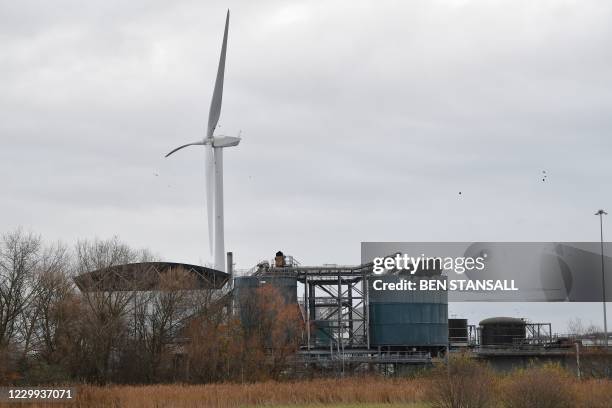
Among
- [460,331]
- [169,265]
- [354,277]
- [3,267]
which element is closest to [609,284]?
[460,331]

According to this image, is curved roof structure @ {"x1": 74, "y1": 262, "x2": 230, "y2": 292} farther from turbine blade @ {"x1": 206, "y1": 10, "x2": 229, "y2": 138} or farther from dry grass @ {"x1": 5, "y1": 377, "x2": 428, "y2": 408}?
dry grass @ {"x1": 5, "y1": 377, "x2": 428, "y2": 408}

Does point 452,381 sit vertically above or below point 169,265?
below

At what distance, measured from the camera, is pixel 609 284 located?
109188mm

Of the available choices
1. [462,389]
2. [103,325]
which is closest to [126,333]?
[103,325]

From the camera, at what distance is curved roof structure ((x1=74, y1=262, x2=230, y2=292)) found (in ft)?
292

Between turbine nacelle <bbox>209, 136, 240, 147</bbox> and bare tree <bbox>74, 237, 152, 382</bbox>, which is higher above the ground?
turbine nacelle <bbox>209, 136, 240, 147</bbox>

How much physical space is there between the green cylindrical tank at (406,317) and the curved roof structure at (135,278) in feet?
58.9

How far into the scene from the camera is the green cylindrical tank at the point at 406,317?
347 feet

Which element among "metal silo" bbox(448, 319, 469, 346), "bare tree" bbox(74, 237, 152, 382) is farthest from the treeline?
"metal silo" bbox(448, 319, 469, 346)

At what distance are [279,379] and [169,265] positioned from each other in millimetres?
19471

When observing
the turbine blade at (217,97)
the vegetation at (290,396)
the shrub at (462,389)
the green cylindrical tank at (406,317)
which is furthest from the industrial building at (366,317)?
the shrub at (462,389)

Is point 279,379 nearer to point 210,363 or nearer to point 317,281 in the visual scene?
point 210,363

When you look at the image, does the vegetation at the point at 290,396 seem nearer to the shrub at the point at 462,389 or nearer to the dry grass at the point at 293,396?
the dry grass at the point at 293,396

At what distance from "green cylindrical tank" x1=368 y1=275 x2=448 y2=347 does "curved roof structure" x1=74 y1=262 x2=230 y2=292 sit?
1795cm
